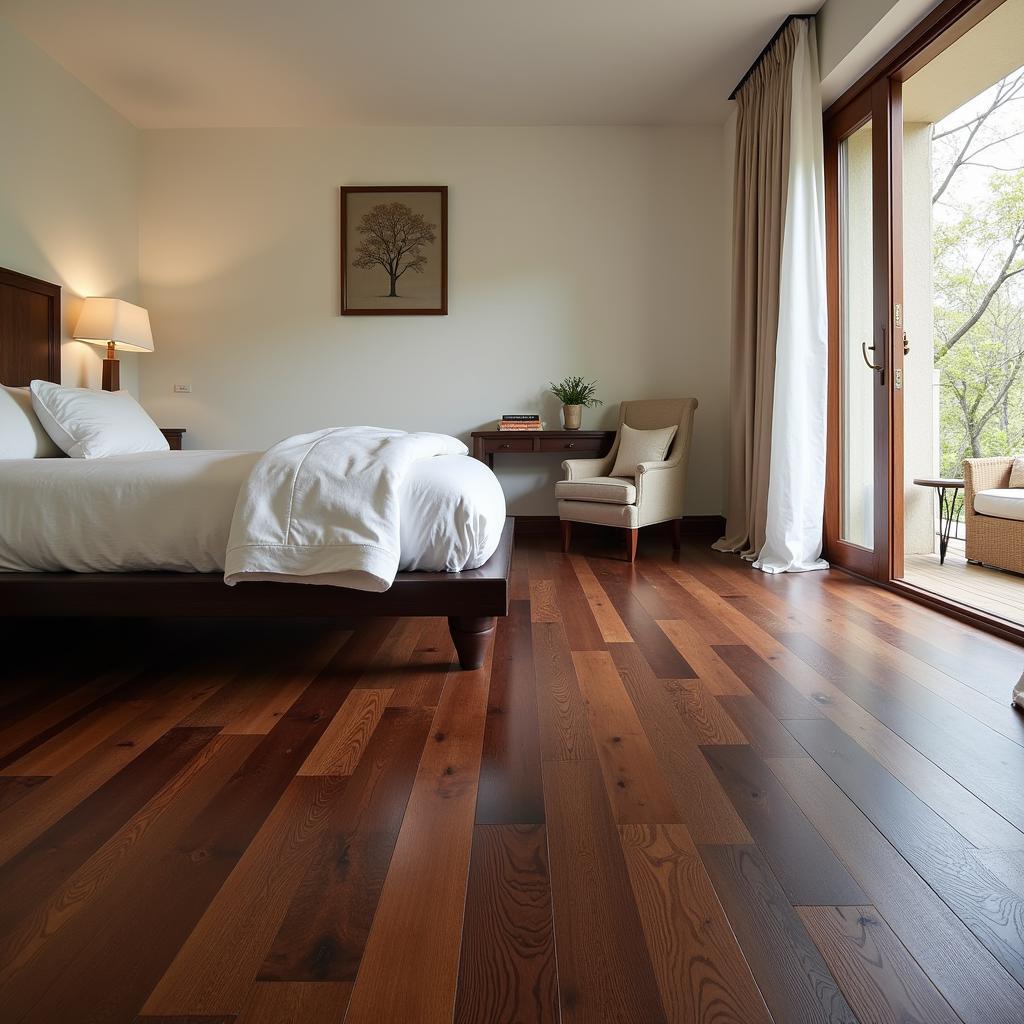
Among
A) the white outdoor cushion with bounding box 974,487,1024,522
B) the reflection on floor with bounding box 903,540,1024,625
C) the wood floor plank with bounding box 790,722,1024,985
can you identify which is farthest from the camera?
the white outdoor cushion with bounding box 974,487,1024,522

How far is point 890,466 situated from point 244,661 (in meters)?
2.81

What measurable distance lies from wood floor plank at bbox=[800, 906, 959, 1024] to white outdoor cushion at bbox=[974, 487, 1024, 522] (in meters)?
3.03

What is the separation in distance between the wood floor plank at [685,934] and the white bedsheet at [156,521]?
41.6 inches

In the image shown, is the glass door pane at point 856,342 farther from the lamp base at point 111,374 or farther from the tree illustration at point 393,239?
the lamp base at point 111,374

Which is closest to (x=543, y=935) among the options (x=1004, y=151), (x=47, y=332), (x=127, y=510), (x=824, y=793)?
(x=824, y=793)

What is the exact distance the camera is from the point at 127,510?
210 cm

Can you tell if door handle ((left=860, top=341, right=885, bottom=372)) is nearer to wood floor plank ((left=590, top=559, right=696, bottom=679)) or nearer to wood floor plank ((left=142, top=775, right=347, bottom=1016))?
wood floor plank ((left=590, top=559, right=696, bottom=679))

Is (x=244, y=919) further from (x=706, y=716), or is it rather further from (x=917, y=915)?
(x=706, y=716)

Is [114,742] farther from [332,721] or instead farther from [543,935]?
[543,935]

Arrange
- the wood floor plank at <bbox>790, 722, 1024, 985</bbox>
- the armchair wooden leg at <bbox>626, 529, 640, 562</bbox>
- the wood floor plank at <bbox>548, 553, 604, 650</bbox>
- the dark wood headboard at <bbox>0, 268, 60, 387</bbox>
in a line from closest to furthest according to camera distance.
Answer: the wood floor plank at <bbox>790, 722, 1024, 985</bbox> < the wood floor plank at <bbox>548, 553, 604, 650</bbox> < the dark wood headboard at <bbox>0, 268, 60, 387</bbox> < the armchair wooden leg at <bbox>626, 529, 640, 562</bbox>

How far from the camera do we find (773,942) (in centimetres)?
93

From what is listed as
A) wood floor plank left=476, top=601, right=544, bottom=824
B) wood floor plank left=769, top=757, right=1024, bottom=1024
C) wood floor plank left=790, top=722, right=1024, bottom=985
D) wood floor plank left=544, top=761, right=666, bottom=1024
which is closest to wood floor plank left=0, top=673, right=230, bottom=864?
wood floor plank left=476, top=601, right=544, bottom=824

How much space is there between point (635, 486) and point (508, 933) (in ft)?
10.7

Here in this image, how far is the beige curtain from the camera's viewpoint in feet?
12.6
